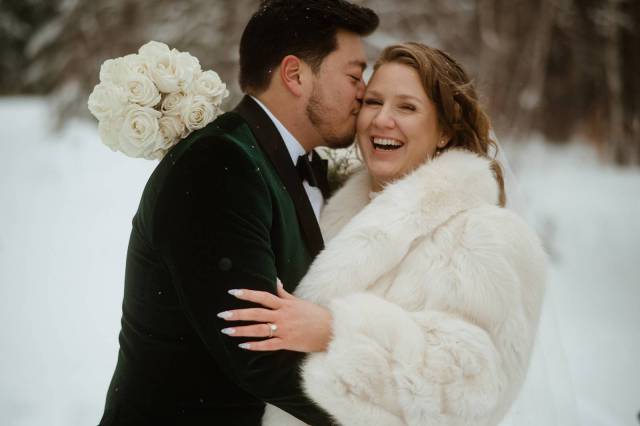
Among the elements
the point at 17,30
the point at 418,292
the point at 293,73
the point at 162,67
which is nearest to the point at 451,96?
the point at 293,73

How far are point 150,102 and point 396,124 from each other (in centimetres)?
103

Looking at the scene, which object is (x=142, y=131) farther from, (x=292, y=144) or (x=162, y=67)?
(x=292, y=144)

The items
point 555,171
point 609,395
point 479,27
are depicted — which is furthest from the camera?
point 555,171

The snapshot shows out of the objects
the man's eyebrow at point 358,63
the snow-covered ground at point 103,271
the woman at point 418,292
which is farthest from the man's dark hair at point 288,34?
the snow-covered ground at point 103,271

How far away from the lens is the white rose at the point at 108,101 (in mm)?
2023

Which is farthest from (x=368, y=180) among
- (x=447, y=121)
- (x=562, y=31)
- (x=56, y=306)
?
(x=562, y=31)

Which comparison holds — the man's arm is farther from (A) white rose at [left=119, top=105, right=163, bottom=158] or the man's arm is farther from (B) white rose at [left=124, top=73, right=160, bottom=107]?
(B) white rose at [left=124, top=73, right=160, bottom=107]

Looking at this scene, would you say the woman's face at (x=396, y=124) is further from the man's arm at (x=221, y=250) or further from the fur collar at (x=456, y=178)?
the man's arm at (x=221, y=250)

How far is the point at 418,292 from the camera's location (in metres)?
1.92

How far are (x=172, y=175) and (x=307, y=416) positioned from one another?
88 cm

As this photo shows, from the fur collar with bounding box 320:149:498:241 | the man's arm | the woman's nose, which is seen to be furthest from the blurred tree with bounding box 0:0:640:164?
the man's arm

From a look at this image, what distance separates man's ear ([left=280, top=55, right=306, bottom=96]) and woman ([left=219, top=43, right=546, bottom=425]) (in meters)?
0.39

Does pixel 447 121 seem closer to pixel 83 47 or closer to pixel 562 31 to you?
pixel 562 31

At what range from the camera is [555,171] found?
1265cm
